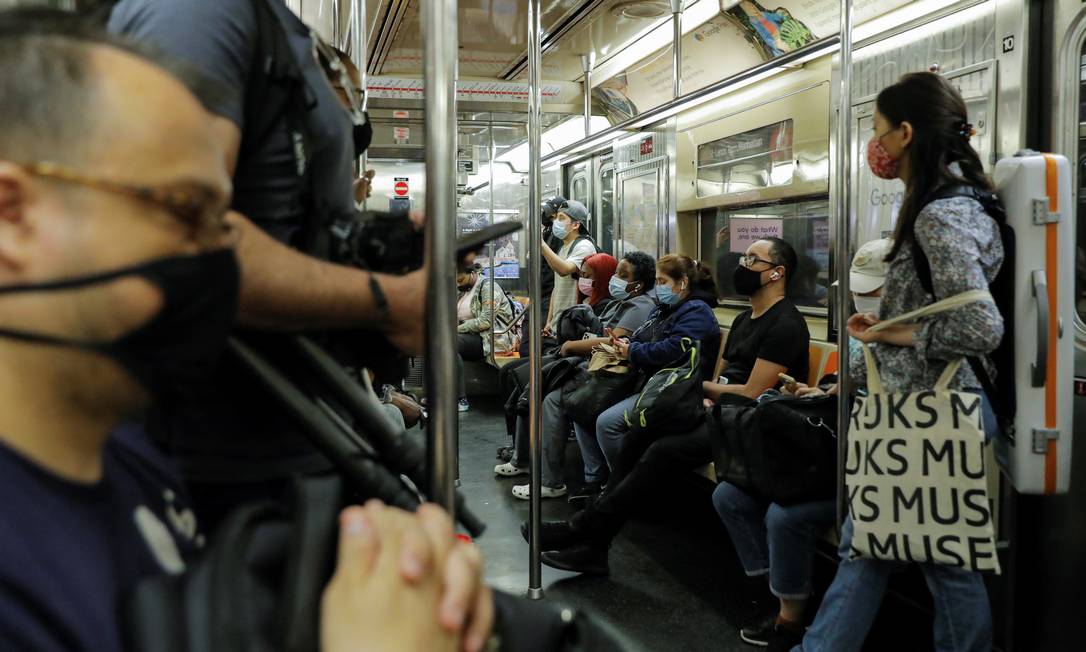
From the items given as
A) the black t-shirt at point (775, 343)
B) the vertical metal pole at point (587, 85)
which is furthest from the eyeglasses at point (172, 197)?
the vertical metal pole at point (587, 85)

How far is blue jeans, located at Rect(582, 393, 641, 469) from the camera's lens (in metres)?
4.92

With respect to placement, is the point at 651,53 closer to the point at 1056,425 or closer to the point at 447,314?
the point at 1056,425

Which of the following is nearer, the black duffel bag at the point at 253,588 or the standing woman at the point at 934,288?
the black duffel bag at the point at 253,588

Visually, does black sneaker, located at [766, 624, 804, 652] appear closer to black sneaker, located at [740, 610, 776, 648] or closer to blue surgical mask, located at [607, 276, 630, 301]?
black sneaker, located at [740, 610, 776, 648]

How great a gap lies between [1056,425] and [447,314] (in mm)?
2272

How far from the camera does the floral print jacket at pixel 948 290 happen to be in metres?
2.46

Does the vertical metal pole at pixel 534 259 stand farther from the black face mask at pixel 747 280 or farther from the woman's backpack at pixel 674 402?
the black face mask at pixel 747 280

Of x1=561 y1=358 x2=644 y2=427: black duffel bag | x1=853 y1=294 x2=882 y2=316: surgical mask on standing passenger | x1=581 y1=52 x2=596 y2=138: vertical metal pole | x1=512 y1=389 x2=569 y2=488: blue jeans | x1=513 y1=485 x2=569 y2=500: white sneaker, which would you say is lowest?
x1=513 y1=485 x2=569 y2=500: white sneaker

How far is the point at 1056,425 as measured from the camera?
8.36 ft

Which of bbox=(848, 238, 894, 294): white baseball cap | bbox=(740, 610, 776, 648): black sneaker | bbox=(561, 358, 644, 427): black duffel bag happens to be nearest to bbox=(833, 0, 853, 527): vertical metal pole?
bbox=(848, 238, 894, 294): white baseball cap

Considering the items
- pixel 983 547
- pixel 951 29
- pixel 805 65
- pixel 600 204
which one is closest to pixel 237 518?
pixel 983 547

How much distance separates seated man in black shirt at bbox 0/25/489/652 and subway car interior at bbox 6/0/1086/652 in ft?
0.07

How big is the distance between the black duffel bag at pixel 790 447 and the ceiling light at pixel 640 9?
3553mm

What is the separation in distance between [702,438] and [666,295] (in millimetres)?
1095
